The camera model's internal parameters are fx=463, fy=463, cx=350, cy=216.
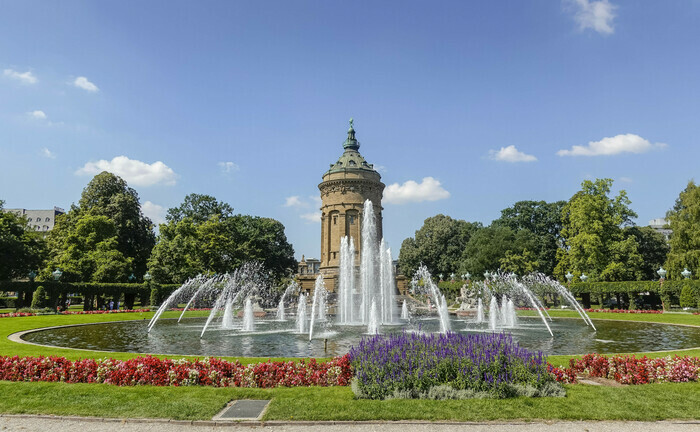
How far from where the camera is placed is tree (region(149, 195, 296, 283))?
46.9 m

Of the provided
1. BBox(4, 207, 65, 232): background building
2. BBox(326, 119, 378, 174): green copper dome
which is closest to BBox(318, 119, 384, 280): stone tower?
BBox(326, 119, 378, 174): green copper dome

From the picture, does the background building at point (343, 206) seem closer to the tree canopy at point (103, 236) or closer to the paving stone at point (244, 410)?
the tree canopy at point (103, 236)

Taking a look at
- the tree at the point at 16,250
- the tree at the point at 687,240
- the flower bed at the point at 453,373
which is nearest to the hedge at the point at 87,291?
the tree at the point at 16,250

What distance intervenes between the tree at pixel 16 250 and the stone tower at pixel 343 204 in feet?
110

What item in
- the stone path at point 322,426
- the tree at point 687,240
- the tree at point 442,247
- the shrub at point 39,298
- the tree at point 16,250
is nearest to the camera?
the stone path at point 322,426

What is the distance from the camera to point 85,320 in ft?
90.2

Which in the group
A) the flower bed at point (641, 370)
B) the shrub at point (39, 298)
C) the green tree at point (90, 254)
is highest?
the green tree at point (90, 254)

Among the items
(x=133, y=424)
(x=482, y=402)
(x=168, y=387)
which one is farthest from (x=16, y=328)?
(x=482, y=402)

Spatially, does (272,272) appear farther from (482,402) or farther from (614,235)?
(482,402)

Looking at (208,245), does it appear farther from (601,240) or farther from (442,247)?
(601,240)

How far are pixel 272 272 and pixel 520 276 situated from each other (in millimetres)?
34508

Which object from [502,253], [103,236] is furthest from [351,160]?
[103,236]

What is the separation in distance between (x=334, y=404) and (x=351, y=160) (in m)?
61.3

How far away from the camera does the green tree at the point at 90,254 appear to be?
43.4 m
